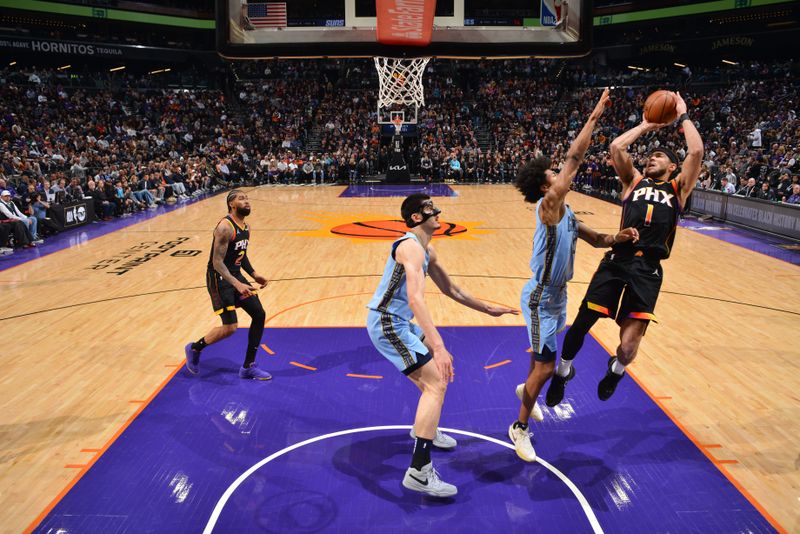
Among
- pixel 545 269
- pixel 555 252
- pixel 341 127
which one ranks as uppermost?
pixel 341 127

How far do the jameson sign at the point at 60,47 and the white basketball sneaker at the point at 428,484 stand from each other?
1217 inches

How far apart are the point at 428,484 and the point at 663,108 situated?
3.03 metres

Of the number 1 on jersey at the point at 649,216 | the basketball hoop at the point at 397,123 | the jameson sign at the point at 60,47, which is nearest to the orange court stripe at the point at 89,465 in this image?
the number 1 on jersey at the point at 649,216

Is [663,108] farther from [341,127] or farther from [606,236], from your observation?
[341,127]

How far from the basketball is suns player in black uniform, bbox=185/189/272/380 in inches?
133

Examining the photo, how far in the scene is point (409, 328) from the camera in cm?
407

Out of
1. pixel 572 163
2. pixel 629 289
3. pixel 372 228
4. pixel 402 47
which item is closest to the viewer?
pixel 572 163

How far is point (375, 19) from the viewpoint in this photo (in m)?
9.88

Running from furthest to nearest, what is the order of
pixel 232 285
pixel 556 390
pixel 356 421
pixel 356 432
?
pixel 232 285 → pixel 356 421 → pixel 356 432 → pixel 556 390

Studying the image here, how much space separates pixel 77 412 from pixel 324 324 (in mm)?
2957

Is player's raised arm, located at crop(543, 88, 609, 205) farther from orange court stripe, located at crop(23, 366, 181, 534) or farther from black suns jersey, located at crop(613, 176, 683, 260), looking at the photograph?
orange court stripe, located at crop(23, 366, 181, 534)

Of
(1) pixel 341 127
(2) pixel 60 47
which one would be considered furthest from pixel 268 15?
(2) pixel 60 47

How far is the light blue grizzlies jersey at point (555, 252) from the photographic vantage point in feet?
13.5

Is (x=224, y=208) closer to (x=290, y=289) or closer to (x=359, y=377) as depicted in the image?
(x=290, y=289)
